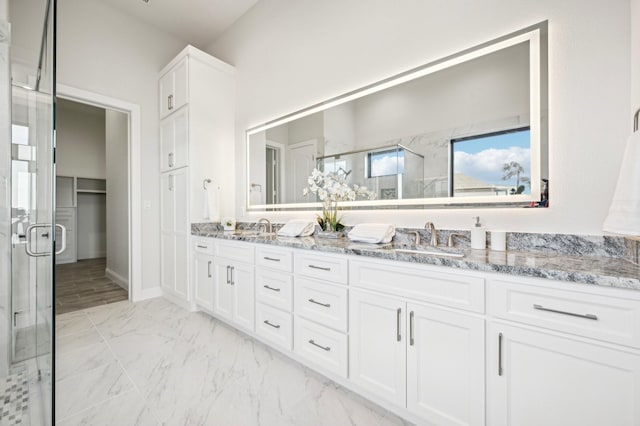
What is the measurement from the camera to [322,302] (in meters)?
1.68

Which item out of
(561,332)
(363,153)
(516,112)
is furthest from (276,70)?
(561,332)

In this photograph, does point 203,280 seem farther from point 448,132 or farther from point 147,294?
point 448,132

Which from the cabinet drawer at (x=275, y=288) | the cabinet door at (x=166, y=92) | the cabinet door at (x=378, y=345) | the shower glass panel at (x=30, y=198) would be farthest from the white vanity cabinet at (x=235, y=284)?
the cabinet door at (x=166, y=92)

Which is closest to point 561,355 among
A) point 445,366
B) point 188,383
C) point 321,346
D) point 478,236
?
point 445,366

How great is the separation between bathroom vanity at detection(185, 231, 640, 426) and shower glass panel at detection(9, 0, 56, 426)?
136 centimetres

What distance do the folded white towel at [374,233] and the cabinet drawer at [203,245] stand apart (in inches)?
57.1

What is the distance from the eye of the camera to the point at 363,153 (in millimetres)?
2164

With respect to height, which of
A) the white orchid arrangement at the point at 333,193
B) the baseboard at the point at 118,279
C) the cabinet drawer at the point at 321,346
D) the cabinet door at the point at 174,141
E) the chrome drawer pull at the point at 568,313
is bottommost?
the baseboard at the point at 118,279

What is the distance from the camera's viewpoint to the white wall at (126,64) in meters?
2.89

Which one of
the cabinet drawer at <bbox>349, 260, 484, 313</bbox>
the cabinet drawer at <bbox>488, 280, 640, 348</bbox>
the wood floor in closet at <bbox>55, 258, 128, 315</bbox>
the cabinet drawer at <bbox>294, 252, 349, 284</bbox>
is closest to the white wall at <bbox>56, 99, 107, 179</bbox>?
the wood floor in closet at <bbox>55, 258, 128, 315</bbox>

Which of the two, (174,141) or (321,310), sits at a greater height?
(174,141)

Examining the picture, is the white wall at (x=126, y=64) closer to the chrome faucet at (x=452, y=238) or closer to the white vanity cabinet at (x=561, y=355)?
the chrome faucet at (x=452, y=238)

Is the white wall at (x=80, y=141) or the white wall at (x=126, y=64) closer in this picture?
the white wall at (x=126, y=64)

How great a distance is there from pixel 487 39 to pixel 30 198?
283 centimetres
